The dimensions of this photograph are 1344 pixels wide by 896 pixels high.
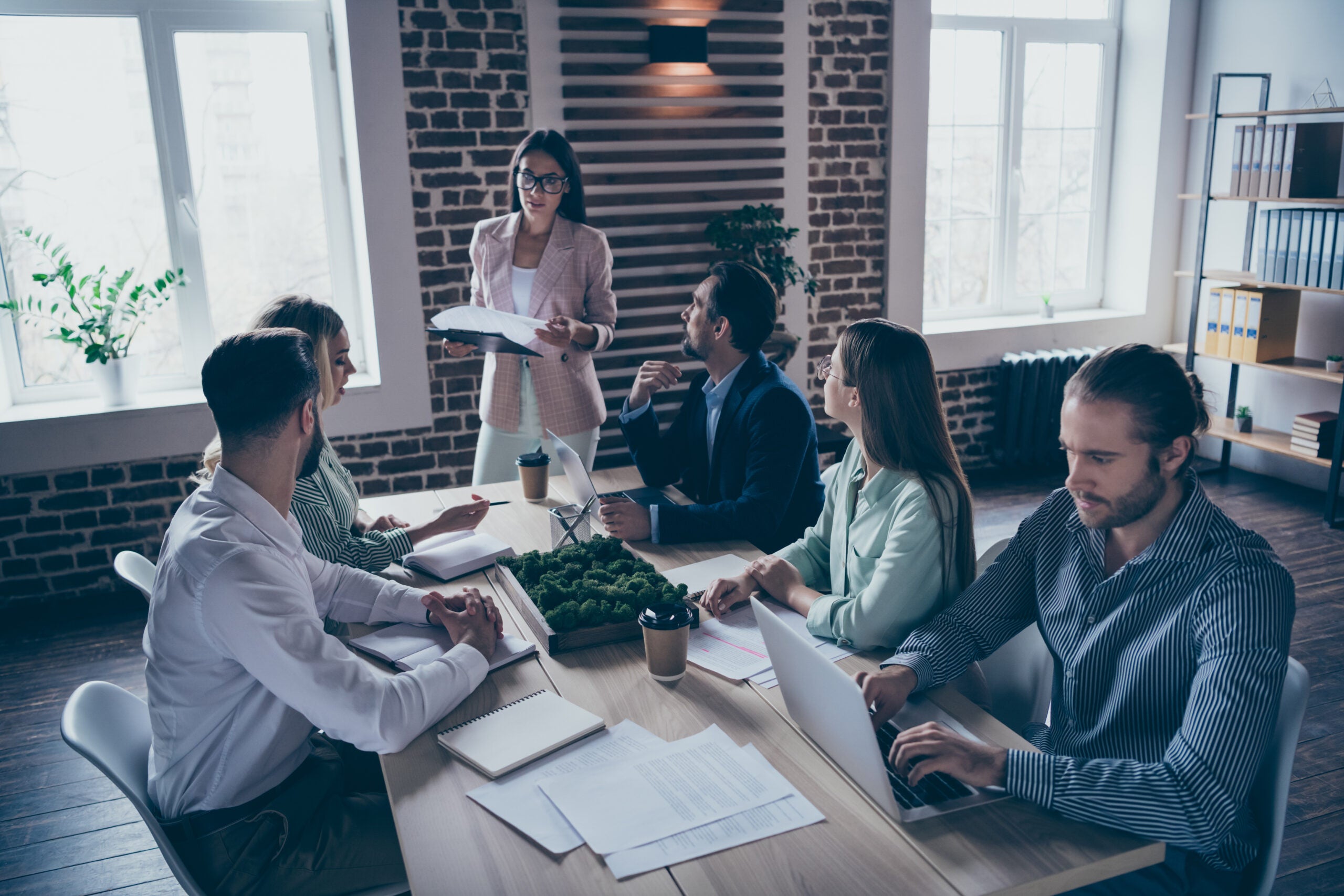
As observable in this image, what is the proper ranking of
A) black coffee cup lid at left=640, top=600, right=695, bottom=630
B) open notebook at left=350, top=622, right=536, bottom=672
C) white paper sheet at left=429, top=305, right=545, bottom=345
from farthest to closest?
white paper sheet at left=429, top=305, right=545, bottom=345, open notebook at left=350, top=622, right=536, bottom=672, black coffee cup lid at left=640, top=600, right=695, bottom=630

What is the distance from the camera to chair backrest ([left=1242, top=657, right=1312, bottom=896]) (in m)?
1.40

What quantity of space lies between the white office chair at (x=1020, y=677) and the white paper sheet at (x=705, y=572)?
1.71 feet

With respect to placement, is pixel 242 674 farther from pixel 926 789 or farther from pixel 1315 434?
pixel 1315 434

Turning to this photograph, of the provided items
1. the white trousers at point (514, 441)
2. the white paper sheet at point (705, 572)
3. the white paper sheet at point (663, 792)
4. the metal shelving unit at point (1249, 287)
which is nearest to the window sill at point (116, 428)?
the white trousers at point (514, 441)

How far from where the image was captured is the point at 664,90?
15.1 feet

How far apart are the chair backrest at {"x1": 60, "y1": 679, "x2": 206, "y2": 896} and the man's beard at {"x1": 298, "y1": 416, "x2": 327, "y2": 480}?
0.61 m

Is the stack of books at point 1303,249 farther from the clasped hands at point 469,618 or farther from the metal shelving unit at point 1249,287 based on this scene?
the clasped hands at point 469,618

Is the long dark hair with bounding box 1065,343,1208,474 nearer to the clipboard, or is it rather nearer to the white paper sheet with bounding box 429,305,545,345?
the white paper sheet with bounding box 429,305,545,345

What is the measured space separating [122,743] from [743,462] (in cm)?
157

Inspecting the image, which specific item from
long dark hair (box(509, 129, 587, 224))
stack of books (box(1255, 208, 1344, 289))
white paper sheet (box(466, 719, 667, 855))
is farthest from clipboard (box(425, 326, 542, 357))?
stack of books (box(1255, 208, 1344, 289))

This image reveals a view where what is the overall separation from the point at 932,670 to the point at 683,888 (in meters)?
0.64

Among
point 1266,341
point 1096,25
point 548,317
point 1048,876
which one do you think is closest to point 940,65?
point 1096,25

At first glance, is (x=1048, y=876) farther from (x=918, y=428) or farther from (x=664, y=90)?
(x=664, y=90)

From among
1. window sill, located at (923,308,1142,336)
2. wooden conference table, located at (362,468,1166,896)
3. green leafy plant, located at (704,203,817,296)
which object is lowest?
wooden conference table, located at (362,468,1166,896)
